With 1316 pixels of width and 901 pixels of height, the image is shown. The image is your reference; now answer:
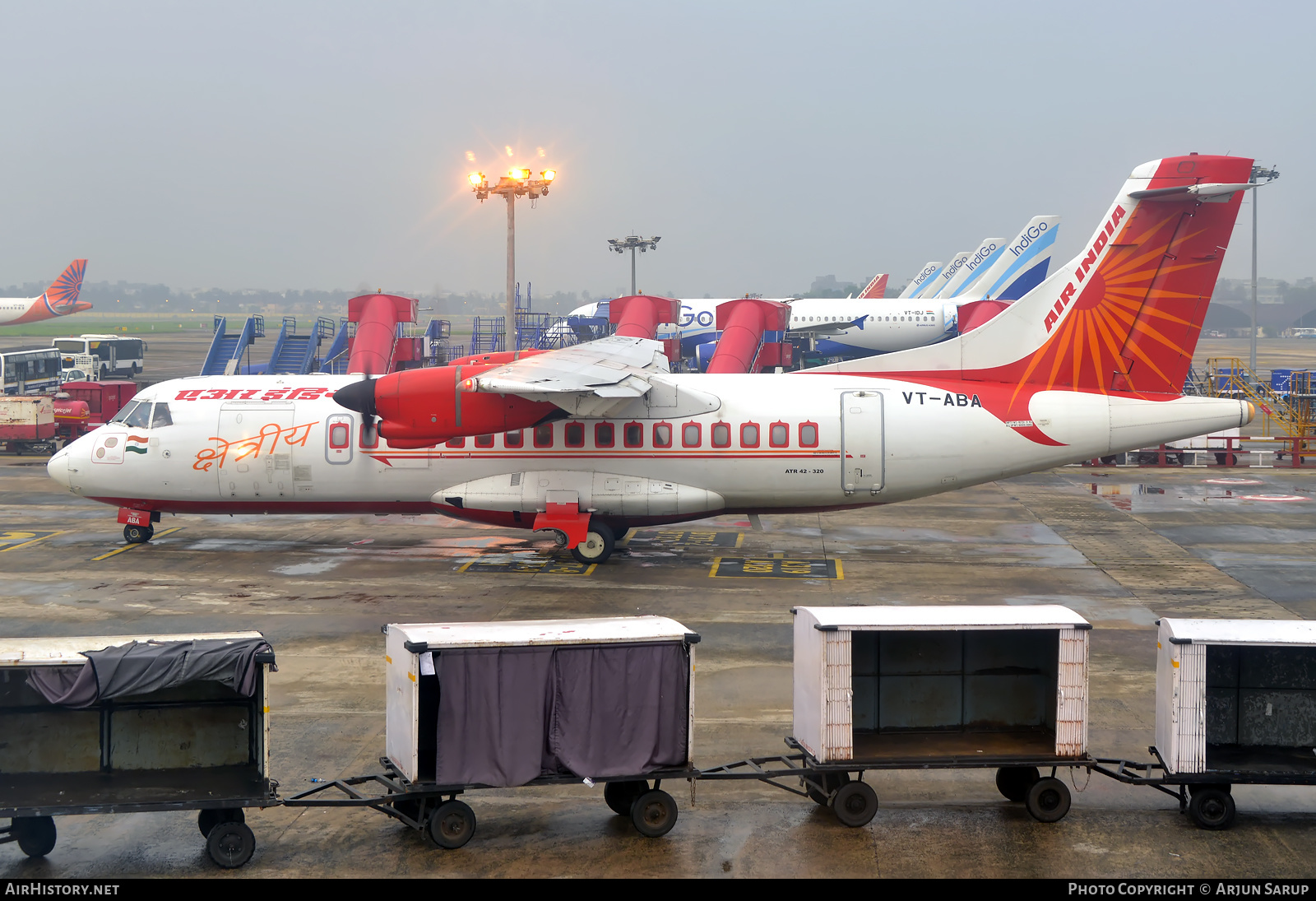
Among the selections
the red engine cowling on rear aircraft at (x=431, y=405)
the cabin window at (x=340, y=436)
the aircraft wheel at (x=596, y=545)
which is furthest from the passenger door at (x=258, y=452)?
the aircraft wheel at (x=596, y=545)

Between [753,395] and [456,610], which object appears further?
[753,395]

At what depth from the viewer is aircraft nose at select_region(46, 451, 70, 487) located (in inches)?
949

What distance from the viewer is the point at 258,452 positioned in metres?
23.3

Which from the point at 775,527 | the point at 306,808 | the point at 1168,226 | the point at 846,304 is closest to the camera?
the point at 306,808

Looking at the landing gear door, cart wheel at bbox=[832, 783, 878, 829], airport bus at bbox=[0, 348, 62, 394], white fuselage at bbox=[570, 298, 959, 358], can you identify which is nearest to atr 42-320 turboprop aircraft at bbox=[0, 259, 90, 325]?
airport bus at bbox=[0, 348, 62, 394]

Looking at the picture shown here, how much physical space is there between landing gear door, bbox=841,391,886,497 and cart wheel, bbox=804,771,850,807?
1209 centimetres

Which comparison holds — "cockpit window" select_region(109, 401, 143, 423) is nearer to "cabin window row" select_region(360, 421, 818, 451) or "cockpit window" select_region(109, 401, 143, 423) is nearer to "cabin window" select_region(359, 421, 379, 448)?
"cabin window" select_region(359, 421, 379, 448)

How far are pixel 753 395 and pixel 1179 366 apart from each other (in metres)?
8.76

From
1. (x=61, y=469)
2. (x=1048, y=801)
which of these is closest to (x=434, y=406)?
(x=61, y=469)

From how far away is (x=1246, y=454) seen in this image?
40188mm

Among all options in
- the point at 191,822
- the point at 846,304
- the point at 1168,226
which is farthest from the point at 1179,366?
the point at 846,304

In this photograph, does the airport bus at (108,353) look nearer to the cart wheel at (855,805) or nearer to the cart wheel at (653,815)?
the cart wheel at (653,815)
